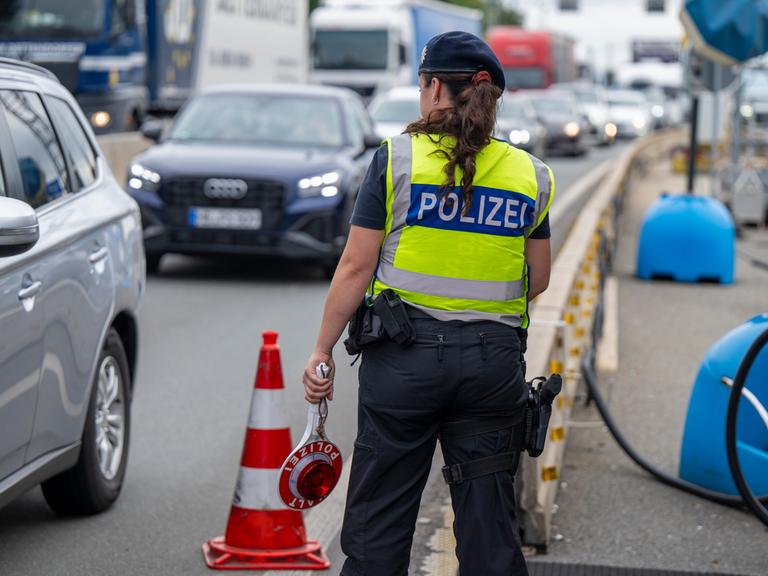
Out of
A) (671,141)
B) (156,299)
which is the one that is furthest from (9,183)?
(671,141)

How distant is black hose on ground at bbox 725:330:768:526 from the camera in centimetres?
521

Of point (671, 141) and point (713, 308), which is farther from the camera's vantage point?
point (671, 141)

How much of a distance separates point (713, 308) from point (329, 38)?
22857mm

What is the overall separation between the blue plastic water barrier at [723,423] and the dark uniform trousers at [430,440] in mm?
2183

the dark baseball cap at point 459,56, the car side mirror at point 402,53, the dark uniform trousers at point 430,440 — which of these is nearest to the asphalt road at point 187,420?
the dark uniform trousers at point 430,440

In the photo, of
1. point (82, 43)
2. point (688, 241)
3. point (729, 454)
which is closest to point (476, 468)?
point (729, 454)

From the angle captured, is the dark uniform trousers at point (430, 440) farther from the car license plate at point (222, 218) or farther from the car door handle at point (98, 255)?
the car license plate at point (222, 218)

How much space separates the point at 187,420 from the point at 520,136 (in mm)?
21980

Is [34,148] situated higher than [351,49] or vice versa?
[34,148]

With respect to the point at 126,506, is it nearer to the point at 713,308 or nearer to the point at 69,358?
the point at 69,358

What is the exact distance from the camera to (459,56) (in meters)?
3.67

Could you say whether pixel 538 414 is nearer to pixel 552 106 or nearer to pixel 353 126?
pixel 353 126

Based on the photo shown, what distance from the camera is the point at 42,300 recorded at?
4805 mm

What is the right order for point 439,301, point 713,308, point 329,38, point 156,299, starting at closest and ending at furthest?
point 439,301 < point 156,299 < point 713,308 < point 329,38
